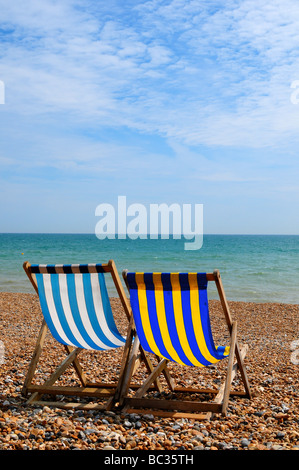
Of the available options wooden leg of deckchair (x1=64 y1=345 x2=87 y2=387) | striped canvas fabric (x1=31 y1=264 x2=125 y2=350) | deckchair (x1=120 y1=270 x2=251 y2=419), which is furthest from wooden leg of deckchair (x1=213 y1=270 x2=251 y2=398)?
wooden leg of deckchair (x1=64 y1=345 x2=87 y2=387)

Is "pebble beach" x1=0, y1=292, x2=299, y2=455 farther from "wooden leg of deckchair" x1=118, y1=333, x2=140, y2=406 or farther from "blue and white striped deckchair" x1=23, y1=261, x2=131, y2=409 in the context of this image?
"blue and white striped deckchair" x1=23, y1=261, x2=131, y2=409

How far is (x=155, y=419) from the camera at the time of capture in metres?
3.24

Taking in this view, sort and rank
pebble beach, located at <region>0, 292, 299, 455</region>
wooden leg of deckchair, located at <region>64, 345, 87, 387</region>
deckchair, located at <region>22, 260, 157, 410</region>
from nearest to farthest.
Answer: pebble beach, located at <region>0, 292, 299, 455</region> < deckchair, located at <region>22, 260, 157, 410</region> < wooden leg of deckchair, located at <region>64, 345, 87, 387</region>

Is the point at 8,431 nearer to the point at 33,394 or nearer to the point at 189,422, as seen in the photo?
the point at 33,394

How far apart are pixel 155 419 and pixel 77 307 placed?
3.34ft

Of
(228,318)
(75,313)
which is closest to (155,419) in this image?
(228,318)

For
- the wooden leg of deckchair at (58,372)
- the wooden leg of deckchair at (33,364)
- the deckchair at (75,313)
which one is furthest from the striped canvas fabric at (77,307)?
the wooden leg of deckchair at (58,372)

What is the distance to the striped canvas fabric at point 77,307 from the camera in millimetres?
3584

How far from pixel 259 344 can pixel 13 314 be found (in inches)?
200

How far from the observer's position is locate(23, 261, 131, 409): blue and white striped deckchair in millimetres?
3584

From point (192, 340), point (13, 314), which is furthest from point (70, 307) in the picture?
point (13, 314)

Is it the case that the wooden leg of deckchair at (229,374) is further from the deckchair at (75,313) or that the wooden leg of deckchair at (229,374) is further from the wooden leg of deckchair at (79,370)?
the wooden leg of deckchair at (79,370)

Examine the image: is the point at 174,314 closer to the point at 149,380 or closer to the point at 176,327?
the point at 176,327

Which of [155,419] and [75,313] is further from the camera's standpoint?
[75,313]
